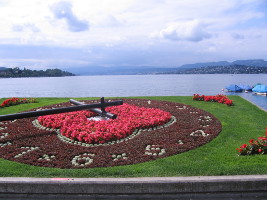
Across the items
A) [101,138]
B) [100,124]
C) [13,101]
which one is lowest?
[101,138]

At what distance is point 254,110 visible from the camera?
47.6 feet

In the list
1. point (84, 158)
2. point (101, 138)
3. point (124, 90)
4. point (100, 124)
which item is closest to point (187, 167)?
point (84, 158)

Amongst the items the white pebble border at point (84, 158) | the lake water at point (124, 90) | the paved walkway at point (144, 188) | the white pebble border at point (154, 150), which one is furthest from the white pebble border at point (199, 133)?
the lake water at point (124, 90)

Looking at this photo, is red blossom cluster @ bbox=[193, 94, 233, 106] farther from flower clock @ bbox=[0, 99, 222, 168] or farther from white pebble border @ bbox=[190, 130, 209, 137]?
white pebble border @ bbox=[190, 130, 209, 137]

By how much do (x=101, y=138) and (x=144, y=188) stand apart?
144 inches

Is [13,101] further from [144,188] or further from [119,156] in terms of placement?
[144,188]

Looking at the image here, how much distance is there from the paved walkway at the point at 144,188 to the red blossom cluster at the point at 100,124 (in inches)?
124

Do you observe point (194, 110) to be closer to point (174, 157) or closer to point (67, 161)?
point (174, 157)

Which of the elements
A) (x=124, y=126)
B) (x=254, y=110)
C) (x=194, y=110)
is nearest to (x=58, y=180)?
(x=124, y=126)

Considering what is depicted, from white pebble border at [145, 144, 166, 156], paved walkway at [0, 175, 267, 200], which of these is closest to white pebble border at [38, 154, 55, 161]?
paved walkway at [0, 175, 267, 200]

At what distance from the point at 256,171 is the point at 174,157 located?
2.20 meters

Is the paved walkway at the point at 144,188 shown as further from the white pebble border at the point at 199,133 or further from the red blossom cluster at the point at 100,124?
the white pebble border at the point at 199,133

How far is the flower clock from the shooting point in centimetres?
746

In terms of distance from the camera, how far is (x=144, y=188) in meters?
5.66
